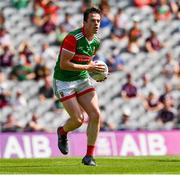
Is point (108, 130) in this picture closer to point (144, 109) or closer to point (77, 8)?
point (144, 109)

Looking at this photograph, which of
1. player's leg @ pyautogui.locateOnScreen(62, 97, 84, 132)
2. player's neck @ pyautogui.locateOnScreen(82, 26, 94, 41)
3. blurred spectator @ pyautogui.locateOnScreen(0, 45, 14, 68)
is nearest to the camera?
player's neck @ pyautogui.locateOnScreen(82, 26, 94, 41)

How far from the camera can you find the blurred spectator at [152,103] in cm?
2189

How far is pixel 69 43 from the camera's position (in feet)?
39.1

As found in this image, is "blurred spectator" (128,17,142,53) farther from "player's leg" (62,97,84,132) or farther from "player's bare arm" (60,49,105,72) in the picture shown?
"player's bare arm" (60,49,105,72)

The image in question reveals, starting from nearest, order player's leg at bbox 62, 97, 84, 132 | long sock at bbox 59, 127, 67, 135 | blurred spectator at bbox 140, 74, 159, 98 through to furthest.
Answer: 1. player's leg at bbox 62, 97, 84, 132
2. long sock at bbox 59, 127, 67, 135
3. blurred spectator at bbox 140, 74, 159, 98

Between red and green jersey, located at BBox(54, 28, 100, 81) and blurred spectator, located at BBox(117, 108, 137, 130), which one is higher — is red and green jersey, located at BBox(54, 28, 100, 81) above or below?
above

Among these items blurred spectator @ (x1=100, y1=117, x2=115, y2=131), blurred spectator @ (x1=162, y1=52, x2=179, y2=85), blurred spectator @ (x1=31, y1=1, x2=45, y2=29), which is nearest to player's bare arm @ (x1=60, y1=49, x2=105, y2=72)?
blurred spectator @ (x1=100, y1=117, x2=115, y2=131)

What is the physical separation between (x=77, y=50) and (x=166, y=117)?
9.89 metres

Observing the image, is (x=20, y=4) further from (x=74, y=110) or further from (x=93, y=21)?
(x=93, y=21)

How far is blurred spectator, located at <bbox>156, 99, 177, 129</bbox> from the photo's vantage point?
2158 centimetres

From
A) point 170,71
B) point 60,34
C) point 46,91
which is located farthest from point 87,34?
point 170,71

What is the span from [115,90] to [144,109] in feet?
3.42

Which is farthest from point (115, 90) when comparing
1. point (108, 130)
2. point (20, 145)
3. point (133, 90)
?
point (20, 145)

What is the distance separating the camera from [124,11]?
81.4 feet
